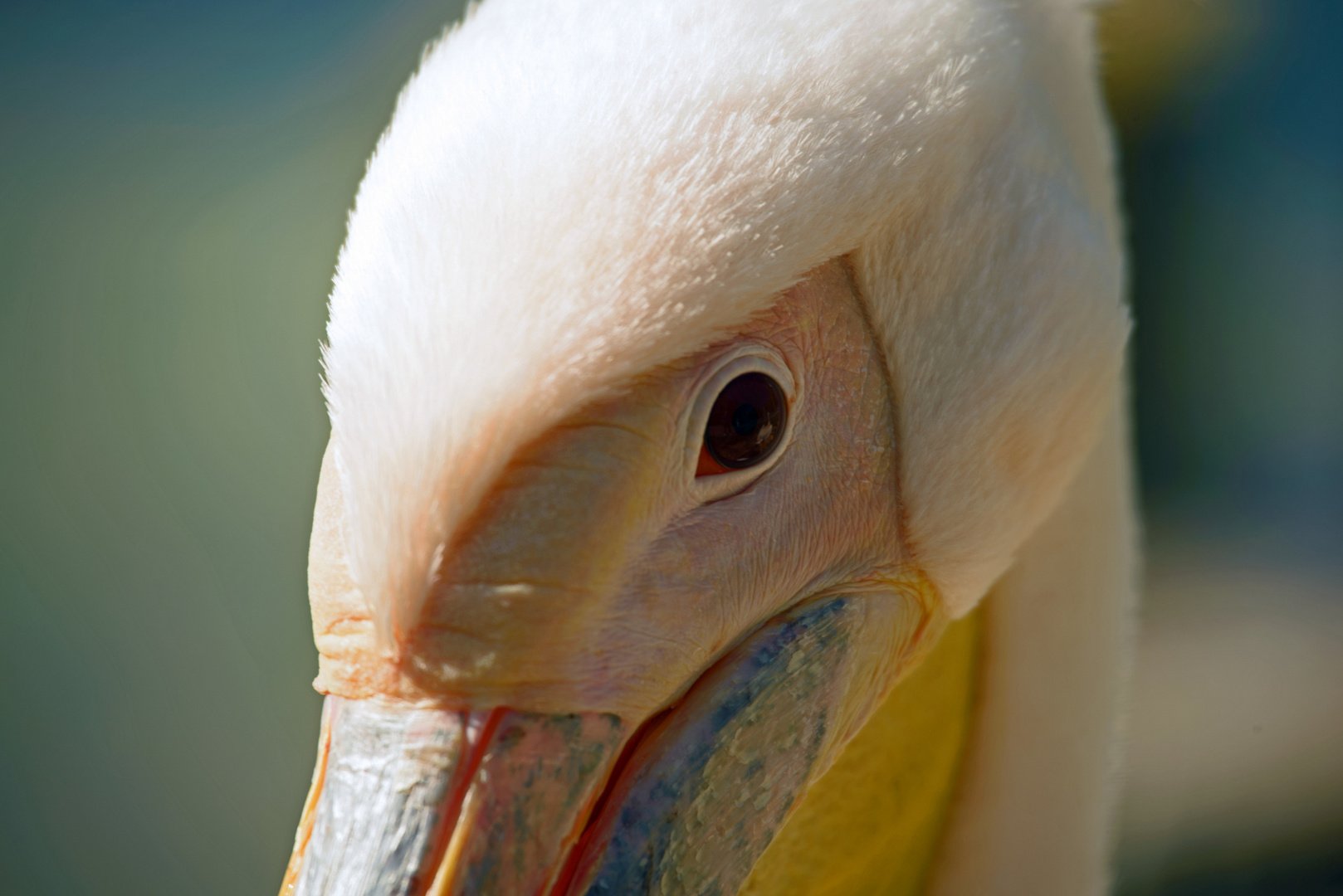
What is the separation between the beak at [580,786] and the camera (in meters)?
0.59

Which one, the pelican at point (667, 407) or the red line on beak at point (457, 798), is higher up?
the pelican at point (667, 407)

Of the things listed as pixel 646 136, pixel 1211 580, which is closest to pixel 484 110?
pixel 646 136

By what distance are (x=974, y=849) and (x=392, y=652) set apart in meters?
0.78

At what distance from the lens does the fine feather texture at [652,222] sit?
1.93ft

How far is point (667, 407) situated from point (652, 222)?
0.40 feet

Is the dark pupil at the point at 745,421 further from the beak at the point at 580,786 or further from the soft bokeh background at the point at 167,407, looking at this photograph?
the soft bokeh background at the point at 167,407

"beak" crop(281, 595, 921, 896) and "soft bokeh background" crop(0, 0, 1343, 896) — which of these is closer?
"beak" crop(281, 595, 921, 896)

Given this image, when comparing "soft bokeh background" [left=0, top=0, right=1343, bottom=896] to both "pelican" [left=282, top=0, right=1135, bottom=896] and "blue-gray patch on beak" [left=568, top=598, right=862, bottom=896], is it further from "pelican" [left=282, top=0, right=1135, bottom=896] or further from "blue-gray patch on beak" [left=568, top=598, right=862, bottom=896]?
"blue-gray patch on beak" [left=568, top=598, right=862, bottom=896]

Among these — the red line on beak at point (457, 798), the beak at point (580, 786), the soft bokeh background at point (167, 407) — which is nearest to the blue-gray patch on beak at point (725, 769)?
the beak at point (580, 786)

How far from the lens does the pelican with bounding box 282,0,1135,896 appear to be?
1.95ft

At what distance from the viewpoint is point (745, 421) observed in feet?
2.28

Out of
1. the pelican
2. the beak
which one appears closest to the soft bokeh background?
the pelican

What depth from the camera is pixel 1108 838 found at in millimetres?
1135

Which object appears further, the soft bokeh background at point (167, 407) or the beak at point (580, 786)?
the soft bokeh background at point (167, 407)
